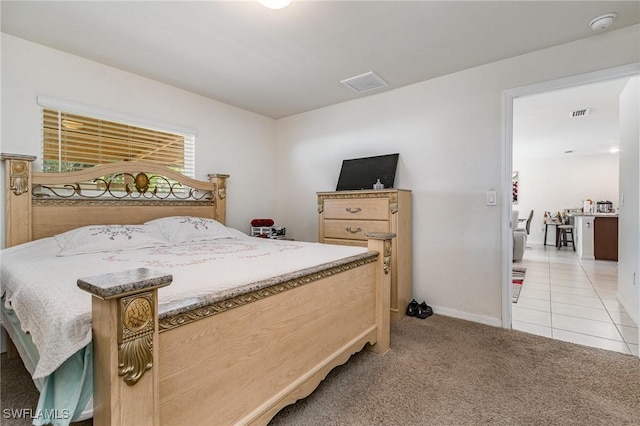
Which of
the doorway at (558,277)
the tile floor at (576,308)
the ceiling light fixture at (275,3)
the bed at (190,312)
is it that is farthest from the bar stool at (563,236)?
the ceiling light fixture at (275,3)

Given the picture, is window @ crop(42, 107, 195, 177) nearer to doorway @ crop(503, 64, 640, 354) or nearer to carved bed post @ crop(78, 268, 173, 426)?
carved bed post @ crop(78, 268, 173, 426)

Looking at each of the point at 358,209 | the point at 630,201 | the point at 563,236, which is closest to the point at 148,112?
the point at 358,209

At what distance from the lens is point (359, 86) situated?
10.4 ft

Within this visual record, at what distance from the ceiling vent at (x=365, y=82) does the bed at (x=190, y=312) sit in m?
1.70

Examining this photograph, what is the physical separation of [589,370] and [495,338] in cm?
59

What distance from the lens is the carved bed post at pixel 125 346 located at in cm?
76

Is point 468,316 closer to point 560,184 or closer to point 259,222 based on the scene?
point 259,222

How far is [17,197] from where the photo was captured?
7.19ft

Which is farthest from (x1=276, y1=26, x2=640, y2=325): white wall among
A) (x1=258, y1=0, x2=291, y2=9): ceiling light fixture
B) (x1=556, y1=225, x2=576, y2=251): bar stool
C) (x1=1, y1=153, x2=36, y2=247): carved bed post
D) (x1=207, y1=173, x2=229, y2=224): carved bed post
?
(x1=556, y1=225, x2=576, y2=251): bar stool

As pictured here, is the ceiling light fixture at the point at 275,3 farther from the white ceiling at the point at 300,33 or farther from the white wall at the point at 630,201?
the white wall at the point at 630,201

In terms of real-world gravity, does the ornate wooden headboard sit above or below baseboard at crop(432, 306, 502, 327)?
above

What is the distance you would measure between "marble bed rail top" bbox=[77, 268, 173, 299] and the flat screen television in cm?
269

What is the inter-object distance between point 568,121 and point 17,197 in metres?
6.73

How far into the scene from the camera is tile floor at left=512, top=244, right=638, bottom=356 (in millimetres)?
2446
